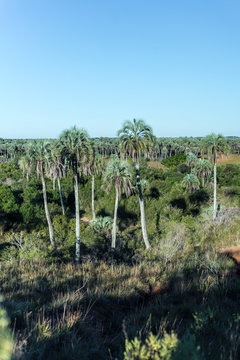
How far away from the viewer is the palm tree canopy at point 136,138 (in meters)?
18.7

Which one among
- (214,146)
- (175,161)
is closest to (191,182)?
(214,146)

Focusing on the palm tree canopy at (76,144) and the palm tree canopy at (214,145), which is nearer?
the palm tree canopy at (76,144)

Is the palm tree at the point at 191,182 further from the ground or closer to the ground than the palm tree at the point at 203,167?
closer to the ground

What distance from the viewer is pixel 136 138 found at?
61.5 ft

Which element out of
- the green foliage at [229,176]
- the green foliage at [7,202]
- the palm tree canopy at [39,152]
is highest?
the palm tree canopy at [39,152]

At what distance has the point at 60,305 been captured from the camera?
3879 millimetres

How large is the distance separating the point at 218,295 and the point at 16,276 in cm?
483

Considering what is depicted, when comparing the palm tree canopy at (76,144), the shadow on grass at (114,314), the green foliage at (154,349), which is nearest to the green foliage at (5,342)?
the shadow on grass at (114,314)

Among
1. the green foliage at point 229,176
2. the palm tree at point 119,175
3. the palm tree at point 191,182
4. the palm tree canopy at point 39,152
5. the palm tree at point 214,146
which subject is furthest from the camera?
the green foliage at point 229,176

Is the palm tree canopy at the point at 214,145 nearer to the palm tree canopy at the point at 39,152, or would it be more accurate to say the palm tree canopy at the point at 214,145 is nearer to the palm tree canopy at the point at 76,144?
the palm tree canopy at the point at 76,144

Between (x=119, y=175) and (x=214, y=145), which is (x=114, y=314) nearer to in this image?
(x=119, y=175)

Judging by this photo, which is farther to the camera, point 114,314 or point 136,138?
point 136,138

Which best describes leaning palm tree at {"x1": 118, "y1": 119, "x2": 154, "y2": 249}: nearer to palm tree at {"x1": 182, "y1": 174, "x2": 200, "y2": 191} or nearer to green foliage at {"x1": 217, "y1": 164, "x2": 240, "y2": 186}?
palm tree at {"x1": 182, "y1": 174, "x2": 200, "y2": 191}

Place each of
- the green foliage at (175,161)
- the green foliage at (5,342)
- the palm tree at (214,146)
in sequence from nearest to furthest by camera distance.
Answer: the green foliage at (5,342), the palm tree at (214,146), the green foliage at (175,161)
